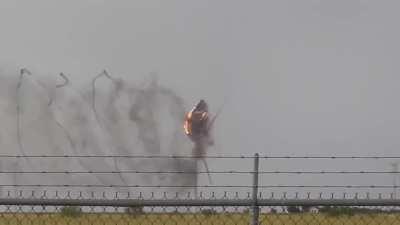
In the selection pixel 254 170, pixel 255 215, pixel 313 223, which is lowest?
pixel 255 215

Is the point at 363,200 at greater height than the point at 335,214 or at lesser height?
lesser

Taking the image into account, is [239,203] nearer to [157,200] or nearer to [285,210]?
[157,200]

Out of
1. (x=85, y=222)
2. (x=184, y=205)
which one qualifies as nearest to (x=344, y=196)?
(x=184, y=205)

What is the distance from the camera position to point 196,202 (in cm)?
797

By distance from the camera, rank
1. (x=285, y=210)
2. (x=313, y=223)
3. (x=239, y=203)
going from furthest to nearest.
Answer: (x=313, y=223) < (x=285, y=210) < (x=239, y=203)

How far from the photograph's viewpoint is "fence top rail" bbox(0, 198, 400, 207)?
26.1 feet

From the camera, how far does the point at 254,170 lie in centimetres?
843

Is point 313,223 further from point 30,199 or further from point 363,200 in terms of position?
point 30,199

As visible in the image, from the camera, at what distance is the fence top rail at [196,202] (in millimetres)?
7961

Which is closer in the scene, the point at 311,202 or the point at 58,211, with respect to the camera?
the point at 311,202

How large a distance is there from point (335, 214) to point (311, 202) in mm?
A: 3359

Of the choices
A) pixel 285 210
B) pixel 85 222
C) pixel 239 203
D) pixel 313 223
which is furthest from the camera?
pixel 313 223

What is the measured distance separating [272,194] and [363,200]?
3.25ft

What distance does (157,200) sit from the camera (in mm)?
7973
